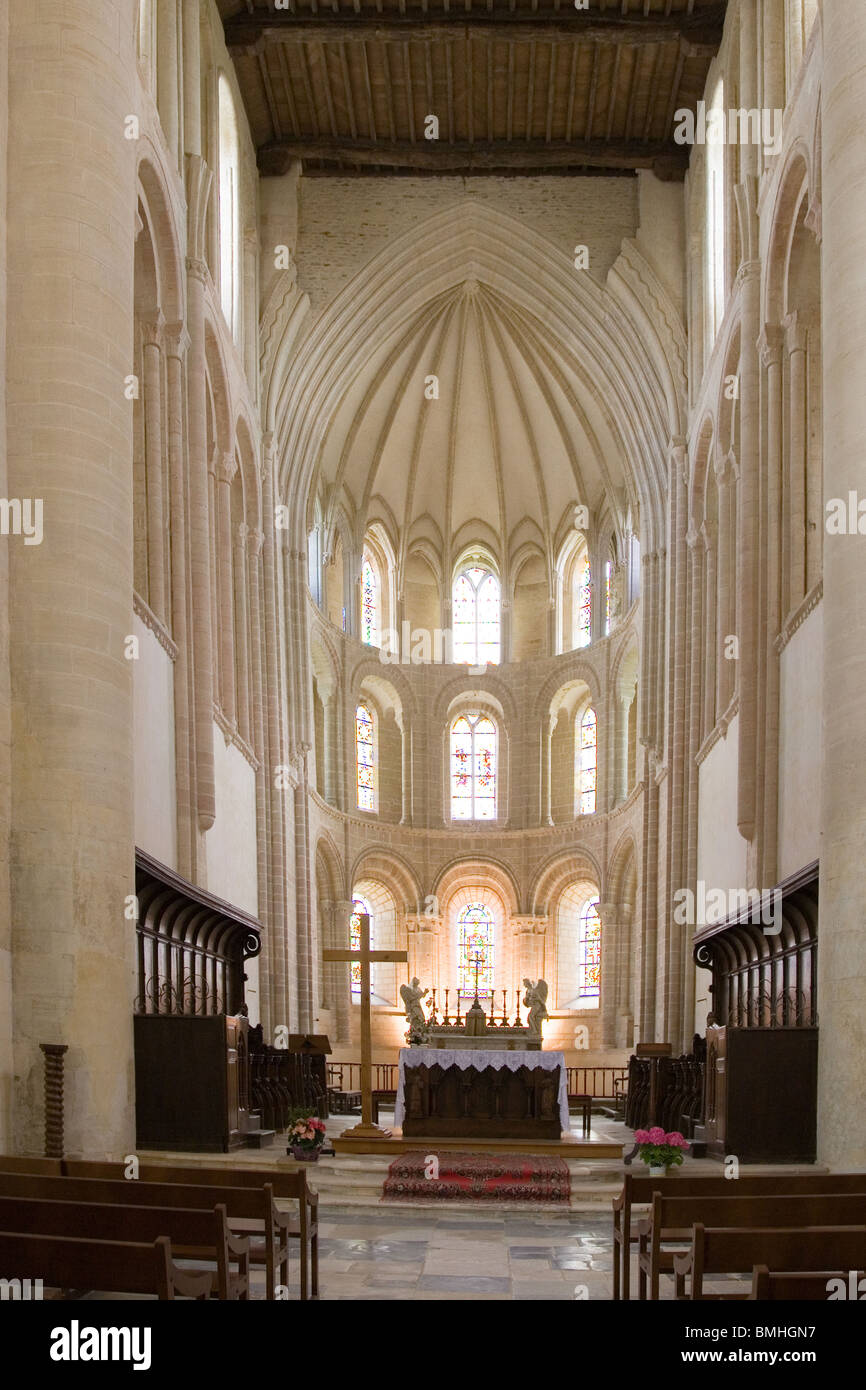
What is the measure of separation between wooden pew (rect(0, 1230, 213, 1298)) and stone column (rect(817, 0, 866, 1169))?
739 cm

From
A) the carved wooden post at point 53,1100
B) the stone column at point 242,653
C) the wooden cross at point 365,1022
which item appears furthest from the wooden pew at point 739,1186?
the stone column at point 242,653

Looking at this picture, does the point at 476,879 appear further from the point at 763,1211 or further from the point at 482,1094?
the point at 763,1211

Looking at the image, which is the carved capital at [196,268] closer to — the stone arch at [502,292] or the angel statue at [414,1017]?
the stone arch at [502,292]

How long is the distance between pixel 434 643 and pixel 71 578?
2640 cm

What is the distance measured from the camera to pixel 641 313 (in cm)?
2981

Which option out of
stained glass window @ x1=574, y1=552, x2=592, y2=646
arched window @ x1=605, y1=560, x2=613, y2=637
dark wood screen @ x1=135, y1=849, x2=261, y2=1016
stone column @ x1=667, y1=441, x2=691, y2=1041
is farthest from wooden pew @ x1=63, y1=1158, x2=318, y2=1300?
stained glass window @ x1=574, y1=552, x2=592, y2=646

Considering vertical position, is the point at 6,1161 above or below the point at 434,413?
below

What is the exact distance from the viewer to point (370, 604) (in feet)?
128

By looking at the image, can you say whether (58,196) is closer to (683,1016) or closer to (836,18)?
(836,18)

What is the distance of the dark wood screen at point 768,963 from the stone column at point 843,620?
3.65 ft

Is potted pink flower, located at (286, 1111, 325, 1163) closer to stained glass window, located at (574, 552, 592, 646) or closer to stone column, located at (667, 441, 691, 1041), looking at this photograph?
stone column, located at (667, 441, 691, 1041)

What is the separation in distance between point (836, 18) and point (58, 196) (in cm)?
728

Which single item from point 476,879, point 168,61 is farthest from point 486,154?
point 476,879

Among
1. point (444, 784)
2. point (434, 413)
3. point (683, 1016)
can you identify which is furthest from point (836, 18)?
point (444, 784)
